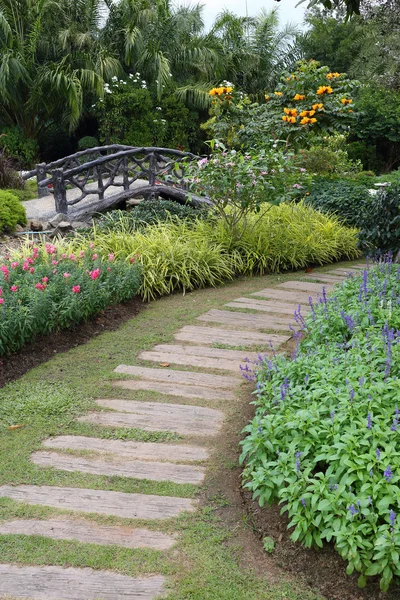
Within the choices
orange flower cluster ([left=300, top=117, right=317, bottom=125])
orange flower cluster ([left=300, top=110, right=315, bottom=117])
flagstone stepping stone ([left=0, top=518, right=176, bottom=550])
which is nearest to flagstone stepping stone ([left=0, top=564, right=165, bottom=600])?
flagstone stepping stone ([left=0, top=518, right=176, bottom=550])

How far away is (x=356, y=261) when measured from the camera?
8.10 meters

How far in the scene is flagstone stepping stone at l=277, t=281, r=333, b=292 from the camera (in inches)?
251

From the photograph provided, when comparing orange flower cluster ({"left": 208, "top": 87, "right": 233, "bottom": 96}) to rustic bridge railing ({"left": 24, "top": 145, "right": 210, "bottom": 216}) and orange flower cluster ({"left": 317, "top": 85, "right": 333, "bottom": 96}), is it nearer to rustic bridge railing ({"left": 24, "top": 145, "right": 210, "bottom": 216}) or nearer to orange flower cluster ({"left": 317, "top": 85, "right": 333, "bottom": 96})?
rustic bridge railing ({"left": 24, "top": 145, "right": 210, "bottom": 216})

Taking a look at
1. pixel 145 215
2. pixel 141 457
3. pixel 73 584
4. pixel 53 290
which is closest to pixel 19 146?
pixel 145 215

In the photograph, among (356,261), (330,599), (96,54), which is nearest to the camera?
(330,599)

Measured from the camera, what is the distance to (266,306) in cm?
577

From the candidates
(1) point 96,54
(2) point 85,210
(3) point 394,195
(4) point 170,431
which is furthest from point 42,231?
(1) point 96,54

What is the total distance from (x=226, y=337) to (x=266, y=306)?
1015 millimetres

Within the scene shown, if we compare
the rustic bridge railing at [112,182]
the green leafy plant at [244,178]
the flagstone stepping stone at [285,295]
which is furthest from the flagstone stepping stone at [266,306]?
the rustic bridge railing at [112,182]

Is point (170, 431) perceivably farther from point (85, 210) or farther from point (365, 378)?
point (85, 210)

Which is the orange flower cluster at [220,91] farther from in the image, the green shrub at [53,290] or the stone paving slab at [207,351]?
the stone paving slab at [207,351]

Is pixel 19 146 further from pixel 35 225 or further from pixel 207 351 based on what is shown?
pixel 207 351

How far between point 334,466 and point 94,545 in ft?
3.30

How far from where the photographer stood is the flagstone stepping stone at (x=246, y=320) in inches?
203
